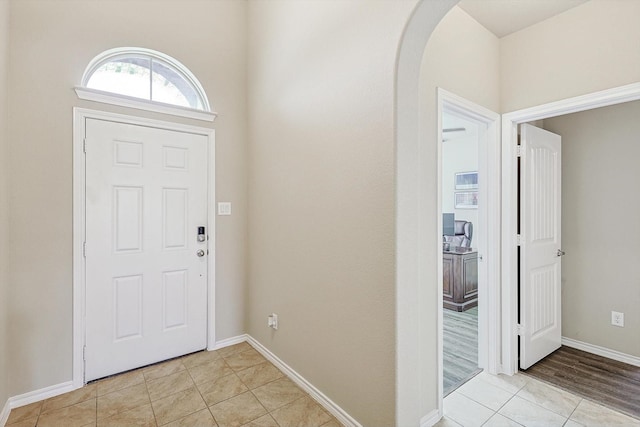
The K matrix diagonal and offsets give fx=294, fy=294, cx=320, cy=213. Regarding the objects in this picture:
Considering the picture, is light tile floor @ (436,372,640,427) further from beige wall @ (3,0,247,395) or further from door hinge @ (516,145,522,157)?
beige wall @ (3,0,247,395)

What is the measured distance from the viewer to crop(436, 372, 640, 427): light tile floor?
1.86 metres

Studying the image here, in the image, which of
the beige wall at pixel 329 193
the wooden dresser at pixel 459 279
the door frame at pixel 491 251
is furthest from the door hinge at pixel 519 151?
the wooden dresser at pixel 459 279

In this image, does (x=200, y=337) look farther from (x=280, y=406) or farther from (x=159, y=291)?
(x=280, y=406)

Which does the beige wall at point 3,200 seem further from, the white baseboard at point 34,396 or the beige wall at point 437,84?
the beige wall at point 437,84

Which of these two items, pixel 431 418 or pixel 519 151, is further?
pixel 519 151

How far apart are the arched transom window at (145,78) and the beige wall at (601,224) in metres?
3.62

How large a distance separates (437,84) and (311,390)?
7.50 ft

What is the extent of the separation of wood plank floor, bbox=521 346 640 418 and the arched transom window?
3.78 metres

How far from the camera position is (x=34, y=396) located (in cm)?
202

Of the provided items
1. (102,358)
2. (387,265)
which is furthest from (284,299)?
(102,358)

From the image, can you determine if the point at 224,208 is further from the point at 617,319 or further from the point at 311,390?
the point at 617,319

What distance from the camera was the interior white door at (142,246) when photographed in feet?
7.45

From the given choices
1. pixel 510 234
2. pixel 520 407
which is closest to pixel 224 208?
pixel 510 234

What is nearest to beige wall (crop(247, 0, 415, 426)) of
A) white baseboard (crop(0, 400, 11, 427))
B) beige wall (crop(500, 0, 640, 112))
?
beige wall (crop(500, 0, 640, 112))
